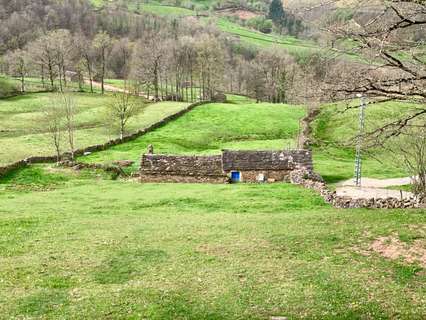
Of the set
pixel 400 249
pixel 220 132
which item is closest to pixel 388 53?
pixel 400 249

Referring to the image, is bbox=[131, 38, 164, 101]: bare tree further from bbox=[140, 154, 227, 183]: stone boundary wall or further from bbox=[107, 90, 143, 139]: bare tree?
bbox=[140, 154, 227, 183]: stone boundary wall

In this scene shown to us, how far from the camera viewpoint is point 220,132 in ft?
253

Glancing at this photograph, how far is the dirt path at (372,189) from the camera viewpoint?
135 ft

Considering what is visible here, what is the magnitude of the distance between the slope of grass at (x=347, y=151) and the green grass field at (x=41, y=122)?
90.5 feet

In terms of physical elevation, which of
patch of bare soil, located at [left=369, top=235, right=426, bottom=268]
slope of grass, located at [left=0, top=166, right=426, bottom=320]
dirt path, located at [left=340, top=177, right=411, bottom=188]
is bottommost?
dirt path, located at [left=340, top=177, right=411, bottom=188]

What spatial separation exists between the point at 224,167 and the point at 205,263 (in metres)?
27.2

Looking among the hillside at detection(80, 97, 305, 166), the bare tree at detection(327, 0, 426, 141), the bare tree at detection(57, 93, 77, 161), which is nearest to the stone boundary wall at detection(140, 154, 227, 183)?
the hillside at detection(80, 97, 305, 166)

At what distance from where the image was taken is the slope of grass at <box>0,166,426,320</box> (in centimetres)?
1581

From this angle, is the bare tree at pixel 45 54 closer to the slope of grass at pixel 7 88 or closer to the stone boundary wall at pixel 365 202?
the slope of grass at pixel 7 88

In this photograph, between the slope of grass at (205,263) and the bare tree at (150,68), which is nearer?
the slope of grass at (205,263)

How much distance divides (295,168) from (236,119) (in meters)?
38.2

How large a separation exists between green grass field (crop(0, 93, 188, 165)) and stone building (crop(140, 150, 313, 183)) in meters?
16.3

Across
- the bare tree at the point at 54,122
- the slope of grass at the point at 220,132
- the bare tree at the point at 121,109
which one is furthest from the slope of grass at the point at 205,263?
the bare tree at the point at 121,109

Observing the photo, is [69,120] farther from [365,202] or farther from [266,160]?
[365,202]
